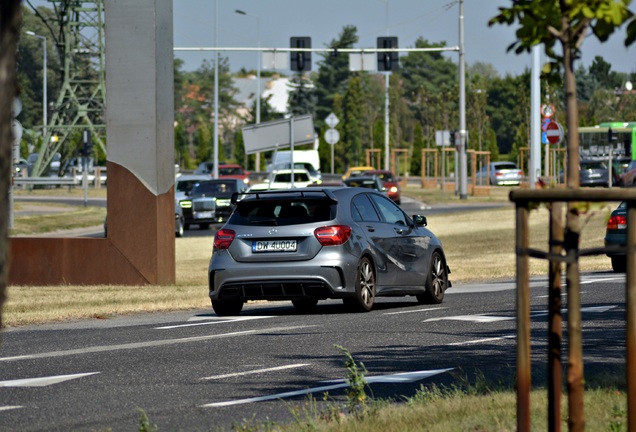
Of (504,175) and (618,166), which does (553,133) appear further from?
(504,175)

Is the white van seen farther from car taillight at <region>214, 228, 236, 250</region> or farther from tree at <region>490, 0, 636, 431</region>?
tree at <region>490, 0, 636, 431</region>

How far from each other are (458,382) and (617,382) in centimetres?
111

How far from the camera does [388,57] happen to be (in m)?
61.9

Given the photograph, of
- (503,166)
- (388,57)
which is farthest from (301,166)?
(503,166)

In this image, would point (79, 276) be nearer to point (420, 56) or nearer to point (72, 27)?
point (72, 27)

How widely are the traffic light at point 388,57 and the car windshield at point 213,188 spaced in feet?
58.6

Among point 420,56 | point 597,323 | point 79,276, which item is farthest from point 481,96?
point 597,323

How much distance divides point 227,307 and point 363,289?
1.70 metres

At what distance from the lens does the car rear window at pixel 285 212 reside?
15945mm

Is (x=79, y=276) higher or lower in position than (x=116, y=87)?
lower

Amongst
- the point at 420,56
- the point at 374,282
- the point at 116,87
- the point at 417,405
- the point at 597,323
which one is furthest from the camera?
the point at 420,56

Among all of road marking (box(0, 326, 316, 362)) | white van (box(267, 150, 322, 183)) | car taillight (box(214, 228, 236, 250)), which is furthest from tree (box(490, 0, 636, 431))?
white van (box(267, 150, 322, 183))

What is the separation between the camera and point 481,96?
105250 mm

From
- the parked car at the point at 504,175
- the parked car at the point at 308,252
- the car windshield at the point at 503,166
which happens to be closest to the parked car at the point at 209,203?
the parked car at the point at 308,252
